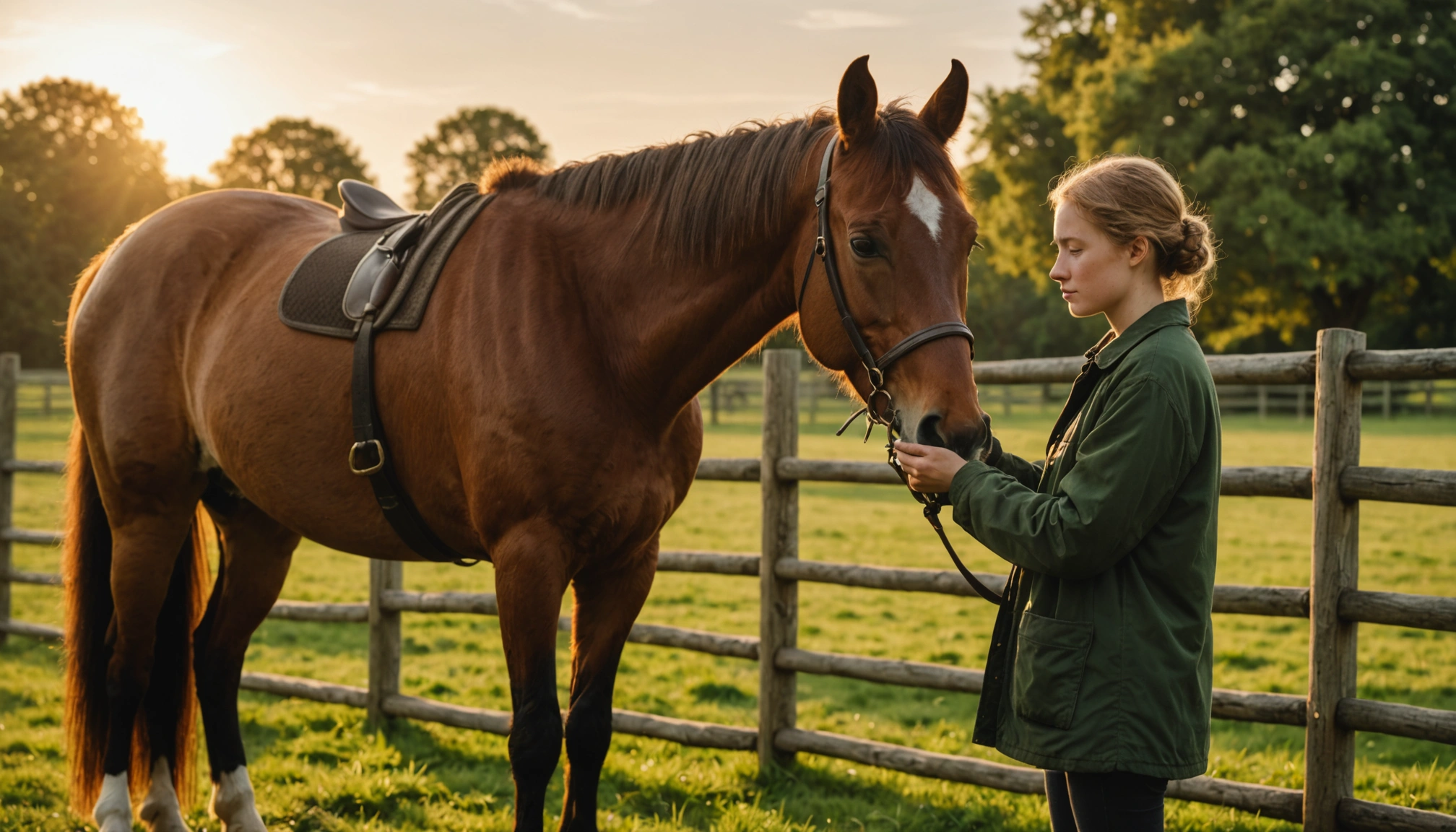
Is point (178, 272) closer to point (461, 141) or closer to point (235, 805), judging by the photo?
point (235, 805)

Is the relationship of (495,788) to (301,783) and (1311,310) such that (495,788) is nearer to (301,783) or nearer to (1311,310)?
(301,783)

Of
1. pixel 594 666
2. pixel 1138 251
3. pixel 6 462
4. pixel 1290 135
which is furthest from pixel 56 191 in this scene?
pixel 1138 251

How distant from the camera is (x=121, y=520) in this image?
3.38 metres

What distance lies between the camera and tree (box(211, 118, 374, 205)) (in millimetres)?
48812

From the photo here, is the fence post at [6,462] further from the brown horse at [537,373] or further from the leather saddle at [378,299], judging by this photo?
the leather saddle at [378,299]

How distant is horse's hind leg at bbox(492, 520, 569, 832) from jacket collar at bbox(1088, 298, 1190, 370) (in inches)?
52.6

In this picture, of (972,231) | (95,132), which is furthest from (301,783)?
(95,132)

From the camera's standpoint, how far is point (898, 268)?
215 centimetres

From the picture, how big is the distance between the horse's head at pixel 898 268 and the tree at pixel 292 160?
50041 millimetres

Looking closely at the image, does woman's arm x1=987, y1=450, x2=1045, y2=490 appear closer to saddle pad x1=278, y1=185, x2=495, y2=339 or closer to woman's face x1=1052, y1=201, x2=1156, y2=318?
woman's face x1=1052, y1=201, x2=1156, y2=318

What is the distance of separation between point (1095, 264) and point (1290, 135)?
23.8 metres

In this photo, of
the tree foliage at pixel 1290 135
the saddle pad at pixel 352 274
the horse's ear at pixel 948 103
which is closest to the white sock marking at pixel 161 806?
the saddle pad at pixel 352 274

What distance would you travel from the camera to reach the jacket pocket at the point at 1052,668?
6.03ft

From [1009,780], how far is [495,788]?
2.03m
